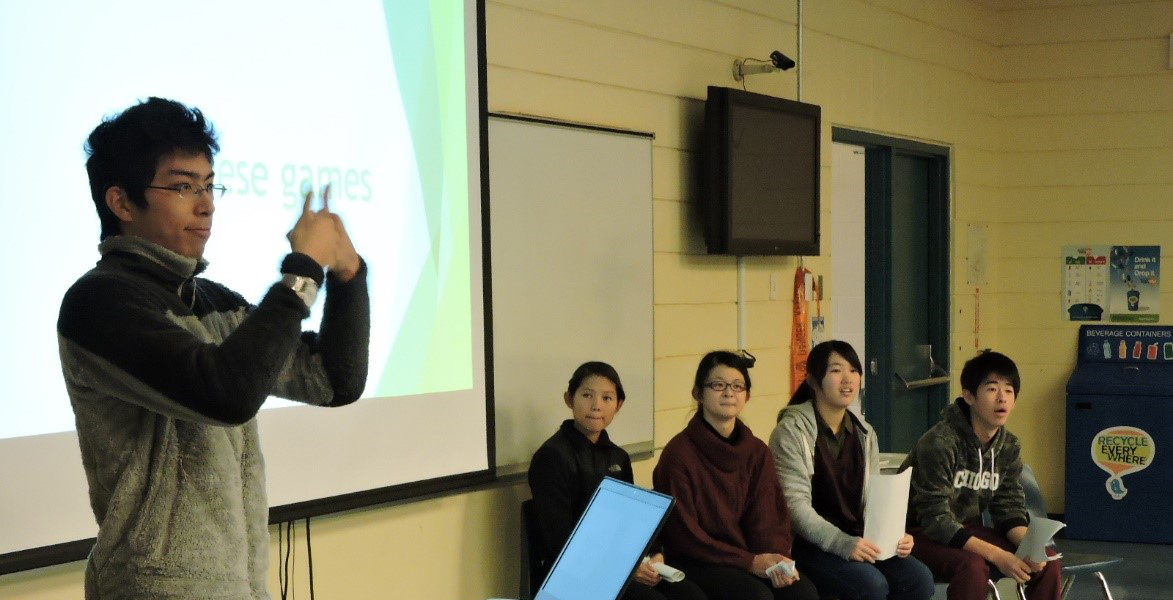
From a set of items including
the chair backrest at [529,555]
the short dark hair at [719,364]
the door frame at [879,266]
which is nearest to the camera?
the chair backrest at [529,555]

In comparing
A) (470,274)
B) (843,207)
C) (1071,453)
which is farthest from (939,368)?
(470,274)

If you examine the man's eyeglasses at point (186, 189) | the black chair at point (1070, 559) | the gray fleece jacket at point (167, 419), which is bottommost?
the black chair at point (1070, 559)

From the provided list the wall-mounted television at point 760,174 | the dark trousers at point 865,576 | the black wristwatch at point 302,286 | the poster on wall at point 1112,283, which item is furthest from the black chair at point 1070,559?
the black wristwatch at point 302,286

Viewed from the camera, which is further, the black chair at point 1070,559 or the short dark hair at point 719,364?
the black chair at point 1070,559

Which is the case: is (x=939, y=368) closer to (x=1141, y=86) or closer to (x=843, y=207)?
(x=843, y=207)

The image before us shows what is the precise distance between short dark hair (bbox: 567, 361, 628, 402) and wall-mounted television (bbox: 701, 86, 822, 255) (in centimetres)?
97

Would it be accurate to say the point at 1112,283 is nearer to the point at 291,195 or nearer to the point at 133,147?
the point at 291,195

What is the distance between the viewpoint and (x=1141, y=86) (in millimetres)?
6188

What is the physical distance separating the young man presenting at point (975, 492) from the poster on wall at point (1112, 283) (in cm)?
270

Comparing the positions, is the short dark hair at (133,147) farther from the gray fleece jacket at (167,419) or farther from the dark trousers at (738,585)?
the dark trousers at (738,585)

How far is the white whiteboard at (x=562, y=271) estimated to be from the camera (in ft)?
11.7

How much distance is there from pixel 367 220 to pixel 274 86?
0.43 meters

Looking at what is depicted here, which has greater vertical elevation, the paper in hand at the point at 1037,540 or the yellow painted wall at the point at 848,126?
the yellow painted wall at the point at 848,126

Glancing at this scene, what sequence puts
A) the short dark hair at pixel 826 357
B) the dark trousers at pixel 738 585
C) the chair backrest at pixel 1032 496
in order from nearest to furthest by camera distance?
1. the dark trousers at pixel 738 585
2. the short dark hair at pixel 826 357
3. the chair backrest at pixel 1032 496
